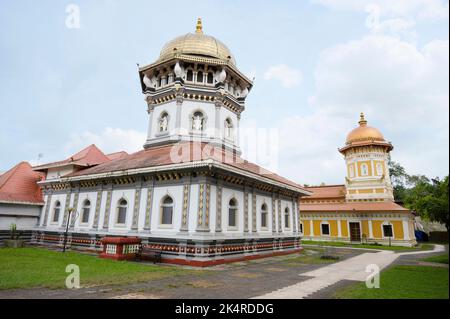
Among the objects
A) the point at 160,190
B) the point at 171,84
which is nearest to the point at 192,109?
the point at 171,84

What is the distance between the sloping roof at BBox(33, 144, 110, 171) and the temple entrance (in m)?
26.6

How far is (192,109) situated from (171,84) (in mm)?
2433

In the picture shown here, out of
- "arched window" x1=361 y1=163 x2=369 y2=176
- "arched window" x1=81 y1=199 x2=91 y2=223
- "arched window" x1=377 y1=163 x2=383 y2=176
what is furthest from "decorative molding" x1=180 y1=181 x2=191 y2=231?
"arched window" x1=377 y1=163 x2=383 y2=176

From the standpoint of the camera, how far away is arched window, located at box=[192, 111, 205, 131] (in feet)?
62.1

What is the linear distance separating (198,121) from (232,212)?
7284 mm

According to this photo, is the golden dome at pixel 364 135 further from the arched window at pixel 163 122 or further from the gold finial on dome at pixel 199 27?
the arched window at pixel 163 122

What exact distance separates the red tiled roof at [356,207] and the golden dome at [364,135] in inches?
317

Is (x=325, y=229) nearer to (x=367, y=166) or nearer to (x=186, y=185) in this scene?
(x=367, y=166)

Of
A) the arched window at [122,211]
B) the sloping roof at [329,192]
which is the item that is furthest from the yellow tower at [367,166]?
the arched window at [122,211]

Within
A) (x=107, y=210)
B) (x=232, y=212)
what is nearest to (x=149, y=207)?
(x=107, y=210)

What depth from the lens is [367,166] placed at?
33.9 m

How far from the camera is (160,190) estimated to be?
14453mm

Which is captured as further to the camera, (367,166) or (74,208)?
(367,166)
